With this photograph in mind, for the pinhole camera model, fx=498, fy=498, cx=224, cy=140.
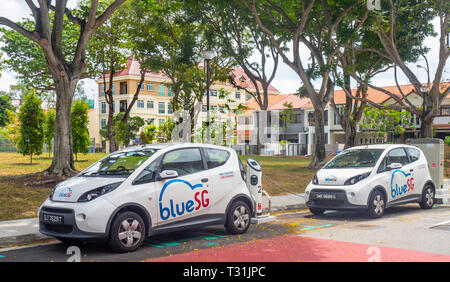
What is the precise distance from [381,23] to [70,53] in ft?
69.6

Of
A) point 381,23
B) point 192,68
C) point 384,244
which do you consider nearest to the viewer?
point 384,244

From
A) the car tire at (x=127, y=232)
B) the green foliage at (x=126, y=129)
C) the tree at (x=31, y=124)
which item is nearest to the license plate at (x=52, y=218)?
the car tire at (x=127, y=232)

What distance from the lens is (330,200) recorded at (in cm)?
1140

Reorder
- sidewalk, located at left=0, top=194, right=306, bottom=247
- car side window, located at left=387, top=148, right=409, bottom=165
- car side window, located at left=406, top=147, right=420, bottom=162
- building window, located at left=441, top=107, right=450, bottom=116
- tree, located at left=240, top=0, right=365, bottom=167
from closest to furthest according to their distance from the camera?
sidewalk, located at left=0, top=194, right=306, bottom=247 → car side window, located at left=387, top=148, right=409, bottom=165 → car side window, located at left=406, top=147, right=420, bottom=162 → tree, located at left=240, top=0, right=365, bottom=167 → building window, located at left=441, top=107, right=450, bottom=116

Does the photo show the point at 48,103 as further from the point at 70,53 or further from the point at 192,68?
the point at 192,68

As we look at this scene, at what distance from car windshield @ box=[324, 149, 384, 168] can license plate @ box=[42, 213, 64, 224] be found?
7.18 meters

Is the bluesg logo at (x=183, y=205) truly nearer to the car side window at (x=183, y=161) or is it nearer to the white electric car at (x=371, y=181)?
the car side window at (x=183, y=161)

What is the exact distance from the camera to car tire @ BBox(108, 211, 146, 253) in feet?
24.5

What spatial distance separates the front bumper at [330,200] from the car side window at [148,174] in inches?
187

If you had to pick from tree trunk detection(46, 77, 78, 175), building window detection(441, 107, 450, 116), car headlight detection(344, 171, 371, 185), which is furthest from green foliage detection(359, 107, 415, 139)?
car headlight detection(344, 171, 371, 185)

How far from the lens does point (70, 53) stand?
34750 millimetres

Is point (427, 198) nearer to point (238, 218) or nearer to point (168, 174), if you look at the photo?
point (238, 218)

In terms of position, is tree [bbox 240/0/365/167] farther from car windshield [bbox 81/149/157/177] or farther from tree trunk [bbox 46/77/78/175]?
car windshield [bbox 81/149/157/177]
